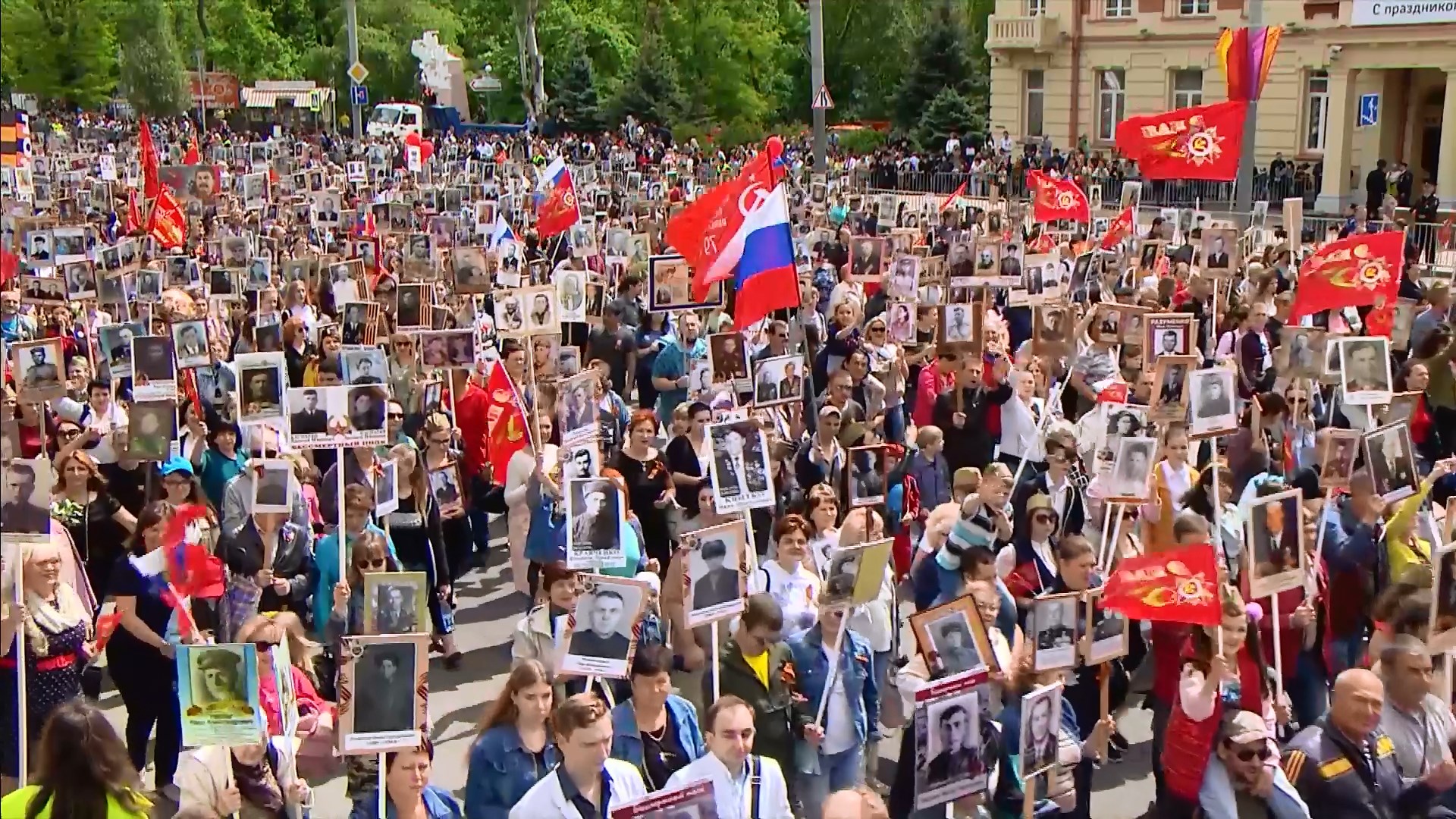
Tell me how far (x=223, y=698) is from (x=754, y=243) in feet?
19.3

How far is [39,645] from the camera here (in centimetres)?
647

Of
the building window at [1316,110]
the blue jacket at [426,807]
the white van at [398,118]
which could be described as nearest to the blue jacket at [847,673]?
the blue jacket at [426,807]

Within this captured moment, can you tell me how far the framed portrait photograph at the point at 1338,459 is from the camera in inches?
Result: 332

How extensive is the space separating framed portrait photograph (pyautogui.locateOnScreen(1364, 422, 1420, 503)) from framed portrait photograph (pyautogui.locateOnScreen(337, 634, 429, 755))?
5.22 metres

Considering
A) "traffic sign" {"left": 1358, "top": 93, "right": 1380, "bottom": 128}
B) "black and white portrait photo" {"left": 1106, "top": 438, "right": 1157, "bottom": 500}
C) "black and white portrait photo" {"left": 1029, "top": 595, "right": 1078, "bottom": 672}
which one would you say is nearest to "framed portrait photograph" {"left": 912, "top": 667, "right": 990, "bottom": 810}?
"black and white portrait photo" {"left": 1029, "top": 595, "right": 1078, "bottom": 672}

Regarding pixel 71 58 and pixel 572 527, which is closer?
pixel 572 527

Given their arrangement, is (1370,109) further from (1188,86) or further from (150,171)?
(150,171)

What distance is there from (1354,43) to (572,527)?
29787 mm

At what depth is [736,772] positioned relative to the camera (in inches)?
210

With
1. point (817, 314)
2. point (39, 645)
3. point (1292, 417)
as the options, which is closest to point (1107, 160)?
point (817, 314)

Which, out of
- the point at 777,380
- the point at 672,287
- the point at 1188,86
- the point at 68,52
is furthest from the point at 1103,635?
the point at 68,52

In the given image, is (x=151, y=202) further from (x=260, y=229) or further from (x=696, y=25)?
(x=696, y=25)

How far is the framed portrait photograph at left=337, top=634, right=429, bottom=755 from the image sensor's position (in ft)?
17.8

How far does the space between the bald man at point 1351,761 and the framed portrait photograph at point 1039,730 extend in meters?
0.84
